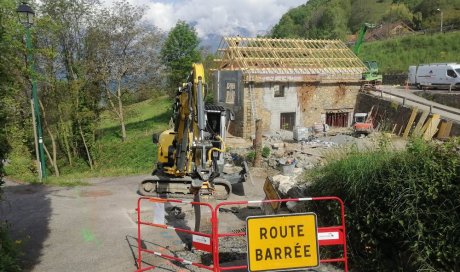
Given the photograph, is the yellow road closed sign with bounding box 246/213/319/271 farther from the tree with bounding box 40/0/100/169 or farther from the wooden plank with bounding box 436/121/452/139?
the tree with bounding box 40/0/100/169

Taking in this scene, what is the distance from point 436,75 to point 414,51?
53.3 feet

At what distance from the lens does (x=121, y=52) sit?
3219cm

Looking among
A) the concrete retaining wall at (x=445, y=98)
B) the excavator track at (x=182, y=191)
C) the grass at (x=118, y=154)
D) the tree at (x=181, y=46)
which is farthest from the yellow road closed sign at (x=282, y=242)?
the tree at (x=181, y=46)

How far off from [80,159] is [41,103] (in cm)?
626

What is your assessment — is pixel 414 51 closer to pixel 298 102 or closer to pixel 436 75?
pixel 436 75

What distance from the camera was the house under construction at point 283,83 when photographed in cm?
2586

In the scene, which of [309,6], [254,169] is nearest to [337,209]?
[254,169]

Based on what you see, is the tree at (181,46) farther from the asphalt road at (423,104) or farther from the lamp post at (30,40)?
the lamp post at (30,40)

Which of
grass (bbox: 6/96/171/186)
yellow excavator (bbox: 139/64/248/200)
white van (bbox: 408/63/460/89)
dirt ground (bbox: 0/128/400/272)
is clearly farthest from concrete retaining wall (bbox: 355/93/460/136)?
grass (bbox: 6/96/171/186)

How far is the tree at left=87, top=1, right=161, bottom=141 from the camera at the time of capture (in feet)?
101

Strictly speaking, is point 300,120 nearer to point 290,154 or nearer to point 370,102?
point 370,102

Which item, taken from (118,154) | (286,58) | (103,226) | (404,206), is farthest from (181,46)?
(404,206)

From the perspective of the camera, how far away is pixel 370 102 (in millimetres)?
28109

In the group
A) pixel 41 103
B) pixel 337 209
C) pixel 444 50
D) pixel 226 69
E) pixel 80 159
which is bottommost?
pixel 80 159
